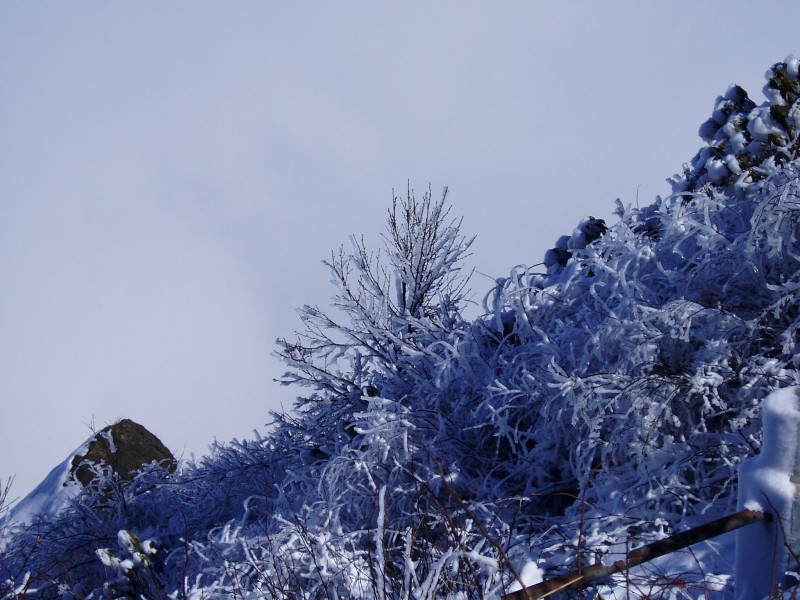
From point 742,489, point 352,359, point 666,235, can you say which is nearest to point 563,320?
point 666,235

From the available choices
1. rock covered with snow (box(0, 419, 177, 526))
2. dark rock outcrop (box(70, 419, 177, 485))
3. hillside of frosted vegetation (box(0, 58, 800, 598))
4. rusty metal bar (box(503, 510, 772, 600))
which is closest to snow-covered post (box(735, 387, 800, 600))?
rusty metal bar (box(503, 510, 772, 600))

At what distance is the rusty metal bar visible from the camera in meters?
2.18

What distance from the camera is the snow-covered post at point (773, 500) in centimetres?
219

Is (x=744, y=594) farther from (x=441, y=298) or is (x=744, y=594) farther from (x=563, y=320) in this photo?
(x=441, y=298)

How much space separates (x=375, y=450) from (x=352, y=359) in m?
2.27

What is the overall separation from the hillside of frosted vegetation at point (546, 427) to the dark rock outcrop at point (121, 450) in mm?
4283

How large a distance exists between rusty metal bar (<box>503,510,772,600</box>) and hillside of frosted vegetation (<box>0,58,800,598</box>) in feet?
2.01

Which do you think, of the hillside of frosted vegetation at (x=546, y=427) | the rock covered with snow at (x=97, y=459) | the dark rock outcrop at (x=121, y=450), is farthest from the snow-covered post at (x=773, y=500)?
the dark rock outcrop at (x=121, y=450)

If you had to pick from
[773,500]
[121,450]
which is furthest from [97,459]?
[773,500]

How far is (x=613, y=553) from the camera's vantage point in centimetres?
369

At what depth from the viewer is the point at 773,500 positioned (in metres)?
2.24

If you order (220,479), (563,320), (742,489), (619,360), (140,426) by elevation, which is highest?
(140,426)

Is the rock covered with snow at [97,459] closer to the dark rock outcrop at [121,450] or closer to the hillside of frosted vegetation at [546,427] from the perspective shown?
the dark rock outcrop at [121,450]

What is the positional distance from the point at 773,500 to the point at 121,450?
11.8 m
